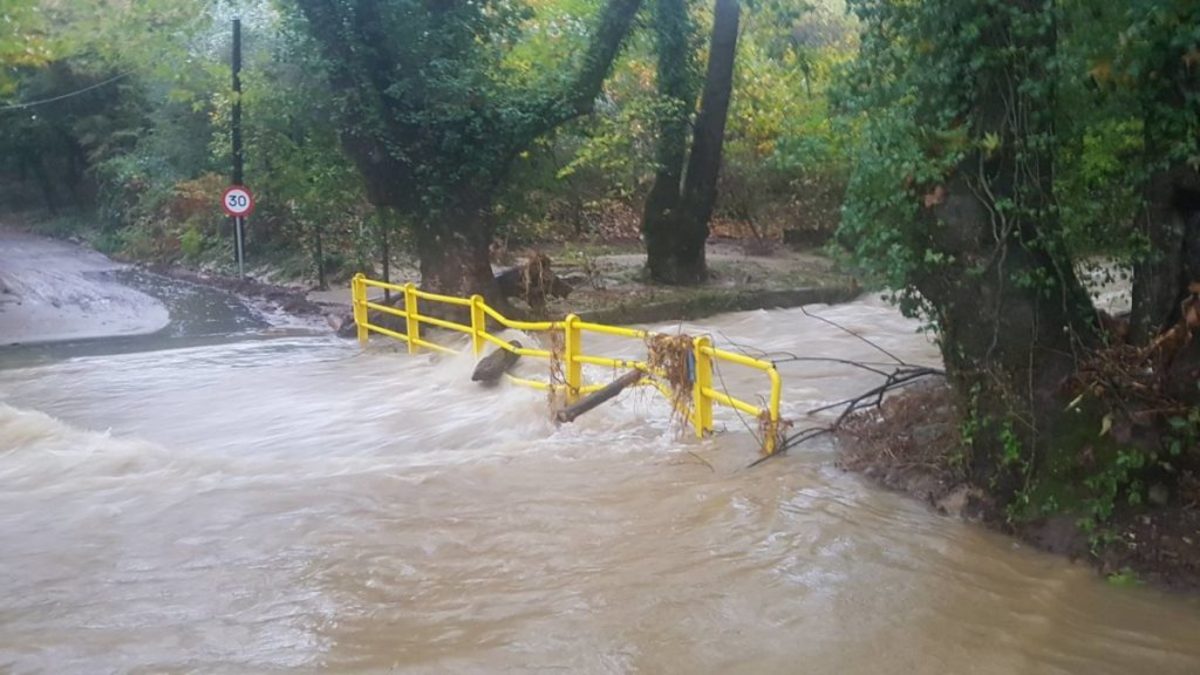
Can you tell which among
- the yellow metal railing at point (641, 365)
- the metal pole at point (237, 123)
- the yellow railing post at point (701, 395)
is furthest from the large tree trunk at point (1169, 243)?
the metal pole at point (237, 123)

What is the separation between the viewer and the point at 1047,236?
299 inches

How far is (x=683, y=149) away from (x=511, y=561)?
49.5 feet

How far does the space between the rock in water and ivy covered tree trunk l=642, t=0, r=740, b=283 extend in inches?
339

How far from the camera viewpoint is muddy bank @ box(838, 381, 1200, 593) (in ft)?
22.2

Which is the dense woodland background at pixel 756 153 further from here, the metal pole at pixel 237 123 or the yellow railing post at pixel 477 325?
the yellow railing post at pixel 477 325

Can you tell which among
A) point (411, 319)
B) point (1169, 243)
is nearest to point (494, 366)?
point (411, 319)

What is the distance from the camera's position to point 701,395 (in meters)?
9.59

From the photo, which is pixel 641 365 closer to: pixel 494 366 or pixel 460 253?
pixel 494 366

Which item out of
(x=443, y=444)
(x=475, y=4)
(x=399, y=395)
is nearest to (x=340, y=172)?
(x=475, y=4)

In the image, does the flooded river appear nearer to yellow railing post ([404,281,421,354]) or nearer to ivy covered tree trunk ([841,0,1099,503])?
ivy covered tree trunk ([841,0,1099,503])

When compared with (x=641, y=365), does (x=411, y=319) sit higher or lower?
lower

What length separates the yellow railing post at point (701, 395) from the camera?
9.38 meters

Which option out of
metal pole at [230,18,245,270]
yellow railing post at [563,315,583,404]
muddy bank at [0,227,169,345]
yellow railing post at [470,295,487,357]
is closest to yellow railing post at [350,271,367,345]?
yellow railing post at [470,295,487,357]

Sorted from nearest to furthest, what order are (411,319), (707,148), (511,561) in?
(511,561) < (411,319) < (707,148)
